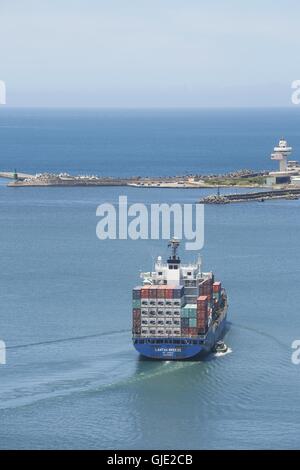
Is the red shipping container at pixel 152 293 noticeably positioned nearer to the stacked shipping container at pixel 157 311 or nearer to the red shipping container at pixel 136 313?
the stacked shipping container at pixel 157 311

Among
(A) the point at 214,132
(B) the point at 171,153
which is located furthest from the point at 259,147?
(A) the point at 214,132

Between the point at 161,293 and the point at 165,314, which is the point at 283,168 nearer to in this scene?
the point at 161,293

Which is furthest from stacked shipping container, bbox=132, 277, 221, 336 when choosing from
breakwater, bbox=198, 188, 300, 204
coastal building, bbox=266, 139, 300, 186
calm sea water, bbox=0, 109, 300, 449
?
coastal building, bbox=266, 139, 300, 186

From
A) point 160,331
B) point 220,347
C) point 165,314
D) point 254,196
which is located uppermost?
point 254,196

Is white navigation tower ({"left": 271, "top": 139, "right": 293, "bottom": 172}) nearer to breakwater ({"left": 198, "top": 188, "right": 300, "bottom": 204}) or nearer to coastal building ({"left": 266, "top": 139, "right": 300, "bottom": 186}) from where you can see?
coastal building ({"left": 266, "top": 139, "right": 300, "bottom": 186})

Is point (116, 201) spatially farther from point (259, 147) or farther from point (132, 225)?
point (259, 147)

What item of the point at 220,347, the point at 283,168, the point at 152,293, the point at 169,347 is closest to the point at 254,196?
the point at 283,168

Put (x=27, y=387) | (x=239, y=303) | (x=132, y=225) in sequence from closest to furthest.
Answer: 1. (x=27, y=387)
2. (x=239, y=303)
3. (x=132, y=225)

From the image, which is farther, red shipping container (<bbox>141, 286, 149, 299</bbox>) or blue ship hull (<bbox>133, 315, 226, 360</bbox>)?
red shipping container (<bbox>141, 286, 149, 299</bbox>)
